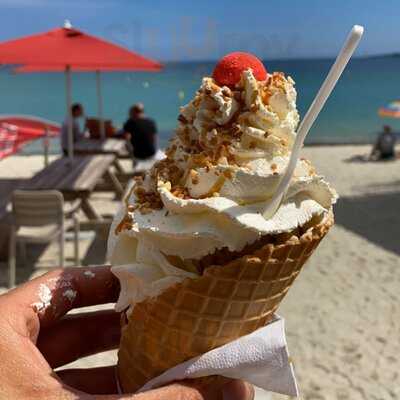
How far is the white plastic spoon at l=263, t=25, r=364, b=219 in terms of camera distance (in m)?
1.52

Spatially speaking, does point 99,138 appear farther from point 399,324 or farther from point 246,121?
point 246,121

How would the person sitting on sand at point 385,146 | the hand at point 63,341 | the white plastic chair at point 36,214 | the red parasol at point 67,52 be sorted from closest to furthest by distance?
the hand at point 63,341 → the white plastic chair at point 36,214 → the red parasol at point 67,52 → the person sitting on sand at point 385,146

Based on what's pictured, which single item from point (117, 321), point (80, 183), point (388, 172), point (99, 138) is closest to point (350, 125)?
point (388, 172)

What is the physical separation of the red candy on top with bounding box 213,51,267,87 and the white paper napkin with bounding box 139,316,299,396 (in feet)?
3.01

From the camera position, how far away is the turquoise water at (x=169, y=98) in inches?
1404

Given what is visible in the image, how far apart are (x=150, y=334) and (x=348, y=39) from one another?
122cm

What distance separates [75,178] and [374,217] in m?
5.39

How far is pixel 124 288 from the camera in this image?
200 cm

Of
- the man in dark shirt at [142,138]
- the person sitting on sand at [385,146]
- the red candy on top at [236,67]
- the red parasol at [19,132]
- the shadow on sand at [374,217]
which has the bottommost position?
the person sitting on sand at [385,146]

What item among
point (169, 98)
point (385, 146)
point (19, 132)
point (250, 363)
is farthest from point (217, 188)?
point (169, 98)

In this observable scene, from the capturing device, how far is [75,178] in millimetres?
6695

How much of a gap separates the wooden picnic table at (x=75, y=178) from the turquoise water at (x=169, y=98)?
15.7 metres

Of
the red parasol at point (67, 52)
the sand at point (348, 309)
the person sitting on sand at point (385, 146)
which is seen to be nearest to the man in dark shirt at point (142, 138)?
the sand at point (348, 309)

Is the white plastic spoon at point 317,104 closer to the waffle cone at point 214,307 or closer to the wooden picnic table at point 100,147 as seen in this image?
the waffle cone at point 214,307
